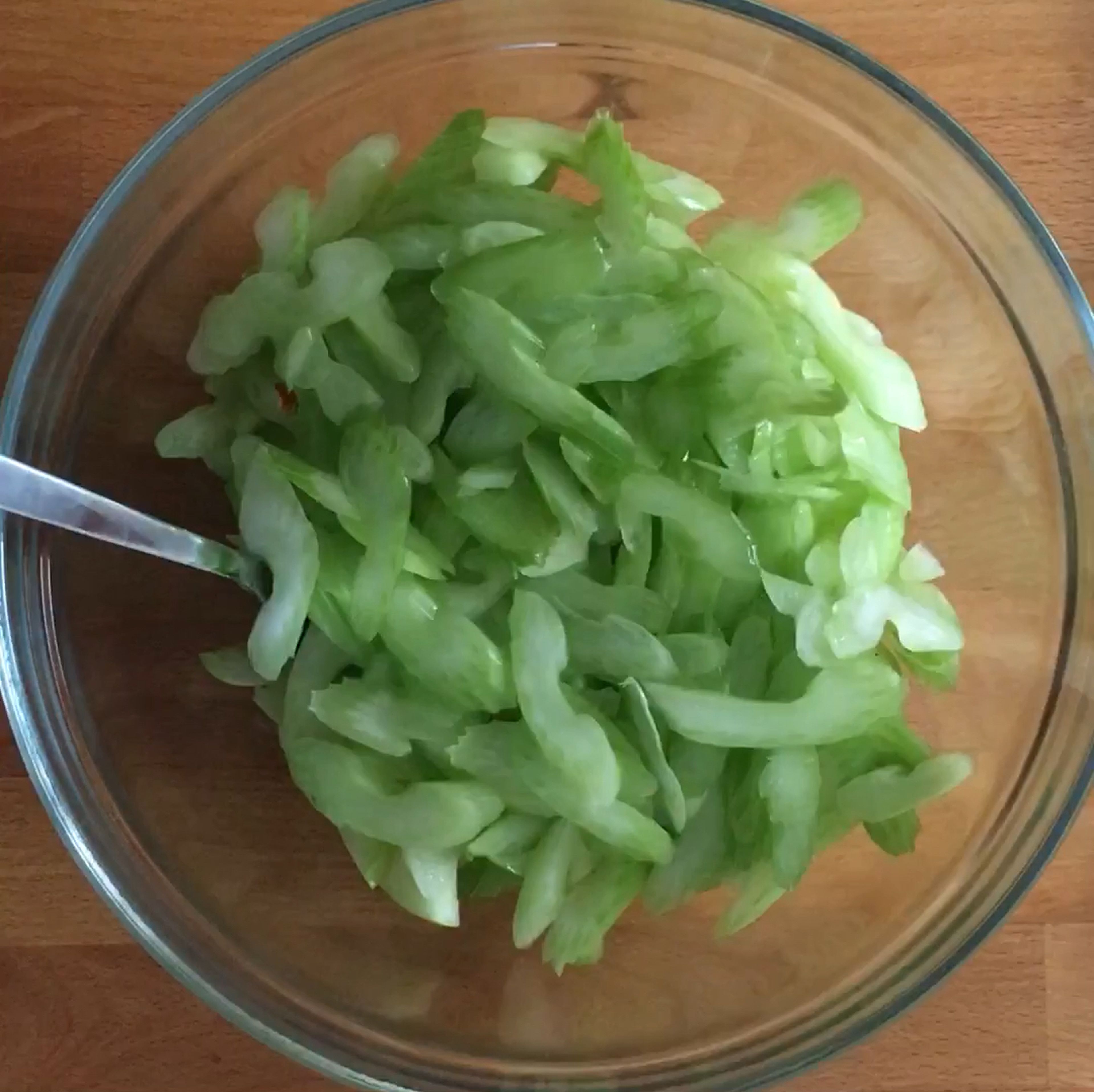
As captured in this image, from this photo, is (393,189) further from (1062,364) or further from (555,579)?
(1062,364)

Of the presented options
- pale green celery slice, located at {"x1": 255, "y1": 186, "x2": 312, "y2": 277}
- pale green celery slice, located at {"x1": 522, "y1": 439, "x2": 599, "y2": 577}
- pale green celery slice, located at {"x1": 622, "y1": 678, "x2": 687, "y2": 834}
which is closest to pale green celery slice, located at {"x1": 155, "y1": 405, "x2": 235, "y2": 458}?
pale green celery slice, located at {"x1": 255, "y1": 186, "x2": 312, "y2": 277}

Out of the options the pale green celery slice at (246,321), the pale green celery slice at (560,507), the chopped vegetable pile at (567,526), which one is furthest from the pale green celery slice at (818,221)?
the pale green celery slice at (246,321)

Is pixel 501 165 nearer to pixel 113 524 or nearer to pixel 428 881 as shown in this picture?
pixel 113 524

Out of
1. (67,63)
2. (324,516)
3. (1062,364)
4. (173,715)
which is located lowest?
(173,715)

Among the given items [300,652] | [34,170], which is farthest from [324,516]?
[34,170]

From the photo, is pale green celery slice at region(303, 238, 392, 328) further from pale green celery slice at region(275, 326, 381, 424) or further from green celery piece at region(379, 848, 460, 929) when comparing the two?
green celery piece at region(379, 848, 460, 929)

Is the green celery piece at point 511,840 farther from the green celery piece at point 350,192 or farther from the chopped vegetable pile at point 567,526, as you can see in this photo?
the green celery piece at point 350,192

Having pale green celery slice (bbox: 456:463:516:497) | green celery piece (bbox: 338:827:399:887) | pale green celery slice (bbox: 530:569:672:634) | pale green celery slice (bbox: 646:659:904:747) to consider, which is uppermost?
pale green celery slice (bbox: 456:463:516:497)
